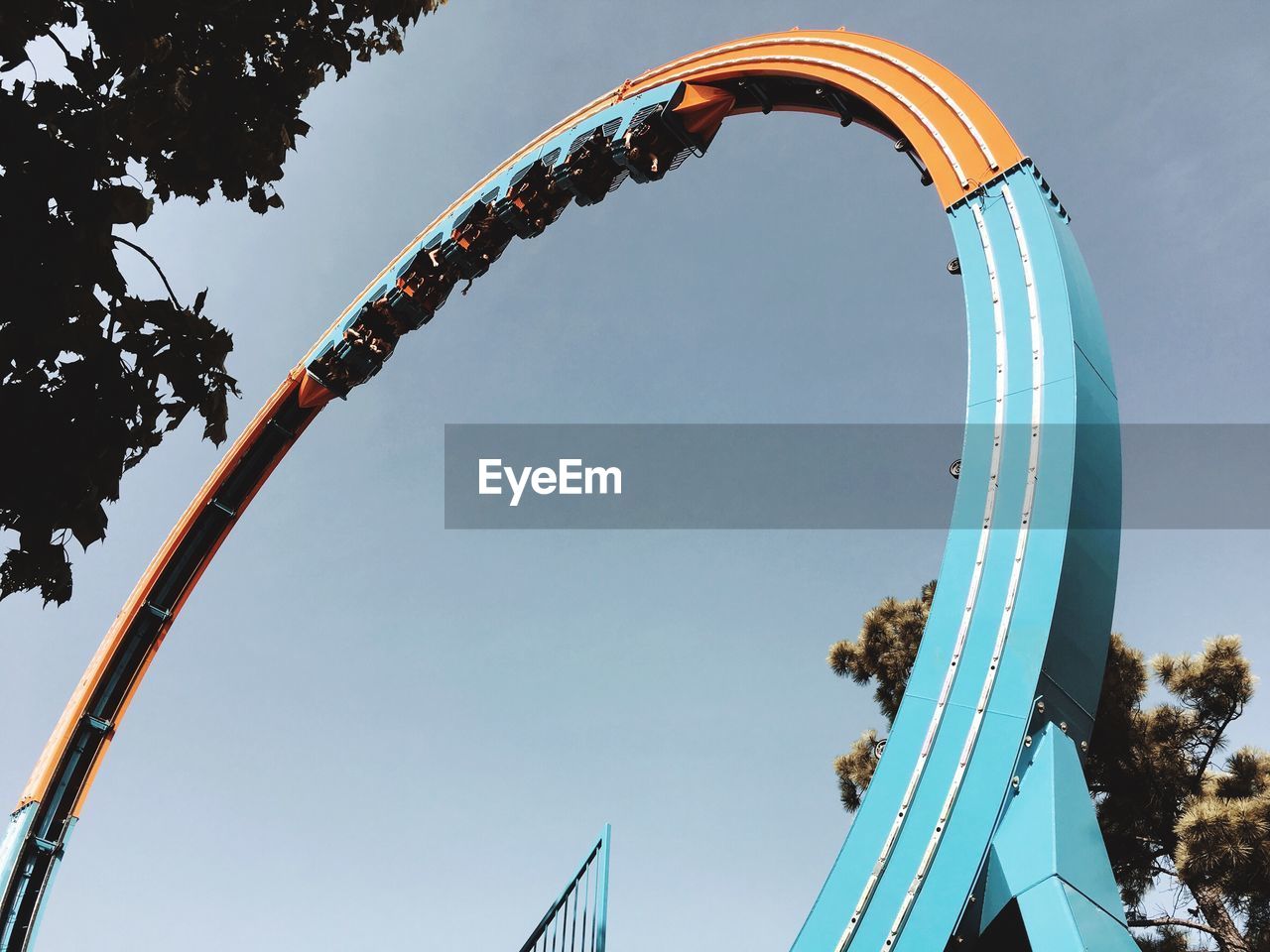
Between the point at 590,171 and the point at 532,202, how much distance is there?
1.21 meters

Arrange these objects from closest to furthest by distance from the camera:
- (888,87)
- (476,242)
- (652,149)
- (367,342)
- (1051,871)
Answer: (1051,871) → (888,87) → (652,149) → (476,242) → (367,342)

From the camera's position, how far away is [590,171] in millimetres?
11445

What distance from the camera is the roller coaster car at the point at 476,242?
12.8 m

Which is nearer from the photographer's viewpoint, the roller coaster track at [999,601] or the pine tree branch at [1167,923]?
the roller coaster track at [999,601]

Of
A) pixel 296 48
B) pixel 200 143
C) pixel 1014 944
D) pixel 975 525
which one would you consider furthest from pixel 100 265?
pixel 1014 944

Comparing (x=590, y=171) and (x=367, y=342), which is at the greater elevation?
(x=367, y=342)

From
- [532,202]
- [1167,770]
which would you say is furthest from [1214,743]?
[532,202]

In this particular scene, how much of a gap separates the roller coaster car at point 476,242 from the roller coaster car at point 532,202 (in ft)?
0.64

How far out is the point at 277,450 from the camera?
15.7m

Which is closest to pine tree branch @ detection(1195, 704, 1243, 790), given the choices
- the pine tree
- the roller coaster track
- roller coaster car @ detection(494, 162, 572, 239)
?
the pine tree

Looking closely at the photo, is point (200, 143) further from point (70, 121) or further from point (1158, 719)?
point (1158, 719)

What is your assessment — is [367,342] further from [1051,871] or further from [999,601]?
[1051,871]

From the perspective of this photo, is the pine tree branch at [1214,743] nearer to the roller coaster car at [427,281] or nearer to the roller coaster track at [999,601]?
the roller coaster track at [999,601]

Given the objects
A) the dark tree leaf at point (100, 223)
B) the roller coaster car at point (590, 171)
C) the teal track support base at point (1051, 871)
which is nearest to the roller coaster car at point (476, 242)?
the roller coaster car at point (590, 171)
